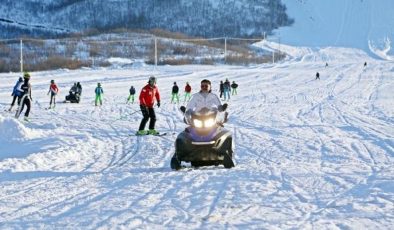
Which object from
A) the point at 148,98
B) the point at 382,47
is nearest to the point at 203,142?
the point at 148,98

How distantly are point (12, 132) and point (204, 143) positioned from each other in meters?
5.74

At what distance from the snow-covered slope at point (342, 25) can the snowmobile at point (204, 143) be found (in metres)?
92.4

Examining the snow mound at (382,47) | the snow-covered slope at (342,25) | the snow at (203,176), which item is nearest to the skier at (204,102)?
the snow at (203,176)

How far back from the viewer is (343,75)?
52062 mm

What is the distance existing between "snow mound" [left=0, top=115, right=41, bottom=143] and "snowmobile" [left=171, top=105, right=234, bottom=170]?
16.5ft

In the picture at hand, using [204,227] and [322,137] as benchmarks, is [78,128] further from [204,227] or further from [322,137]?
[204,227]

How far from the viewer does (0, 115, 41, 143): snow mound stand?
1288 centimetres

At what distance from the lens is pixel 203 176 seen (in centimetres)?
852

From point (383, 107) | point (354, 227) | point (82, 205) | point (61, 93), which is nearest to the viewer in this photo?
point (354, 227)

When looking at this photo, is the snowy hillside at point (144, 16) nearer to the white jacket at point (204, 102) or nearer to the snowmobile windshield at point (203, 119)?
the white jacket at point (204, 102)

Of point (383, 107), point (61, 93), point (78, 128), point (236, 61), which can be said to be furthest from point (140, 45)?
point (78, 128)

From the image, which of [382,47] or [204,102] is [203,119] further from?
[382,47]

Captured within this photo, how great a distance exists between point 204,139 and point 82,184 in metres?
2.09

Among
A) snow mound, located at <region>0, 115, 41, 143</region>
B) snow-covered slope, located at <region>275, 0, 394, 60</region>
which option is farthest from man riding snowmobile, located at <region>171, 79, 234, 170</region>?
snow-covered slope, located at <region>275, 0, 394, 60</region>
